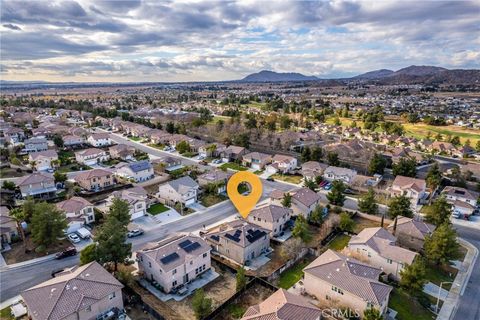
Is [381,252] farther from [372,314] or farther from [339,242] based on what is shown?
[372,314]

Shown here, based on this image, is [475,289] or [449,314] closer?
[449,314]

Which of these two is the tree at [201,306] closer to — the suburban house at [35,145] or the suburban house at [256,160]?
the suburban house at [256,160]

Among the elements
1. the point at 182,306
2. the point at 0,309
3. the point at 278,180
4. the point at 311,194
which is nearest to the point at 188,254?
the point at 182,306

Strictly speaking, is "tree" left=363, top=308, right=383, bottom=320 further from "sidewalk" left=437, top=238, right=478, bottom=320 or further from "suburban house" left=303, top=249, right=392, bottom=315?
"sidewalk" left=437, top=238, right=478, bottom=320

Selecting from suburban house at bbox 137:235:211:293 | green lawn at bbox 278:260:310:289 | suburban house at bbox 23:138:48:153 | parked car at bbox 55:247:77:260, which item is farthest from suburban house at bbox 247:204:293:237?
suburban house at bbox 23:138:48:153

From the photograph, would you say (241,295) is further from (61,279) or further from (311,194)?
(311,194)

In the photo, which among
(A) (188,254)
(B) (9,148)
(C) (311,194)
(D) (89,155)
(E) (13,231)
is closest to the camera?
(A) (188,254)

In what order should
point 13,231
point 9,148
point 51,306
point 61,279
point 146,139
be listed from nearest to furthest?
1. point 51,306
2. point 61,279
3. point 13,231
4. point 9,148
5. point 146,139

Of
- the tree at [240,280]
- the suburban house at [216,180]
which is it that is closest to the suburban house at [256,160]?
the suburban house at [216,180]
